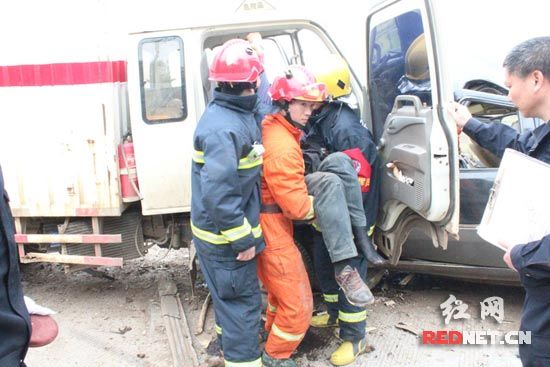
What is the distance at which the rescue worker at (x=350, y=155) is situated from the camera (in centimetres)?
330

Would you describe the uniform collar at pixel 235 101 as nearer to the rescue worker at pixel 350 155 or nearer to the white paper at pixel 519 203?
the rescue worker at pixel 350 155

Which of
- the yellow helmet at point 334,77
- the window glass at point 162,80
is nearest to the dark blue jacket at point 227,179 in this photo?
the yellow helmet at point 334,77

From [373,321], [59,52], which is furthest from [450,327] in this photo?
[59,52]

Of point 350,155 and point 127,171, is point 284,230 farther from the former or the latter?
point 127,171

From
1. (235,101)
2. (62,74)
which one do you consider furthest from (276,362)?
(62,74)

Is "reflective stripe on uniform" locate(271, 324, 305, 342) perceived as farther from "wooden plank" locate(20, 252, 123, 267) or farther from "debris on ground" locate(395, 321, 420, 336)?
"wooden plank" locate(20, 252, 123, 267)

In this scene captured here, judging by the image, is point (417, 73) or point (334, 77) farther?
point (334, 77)

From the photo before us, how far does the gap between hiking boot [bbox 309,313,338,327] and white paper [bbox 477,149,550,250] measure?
6.50 feet

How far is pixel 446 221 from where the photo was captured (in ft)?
9.75

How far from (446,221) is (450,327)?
125cm

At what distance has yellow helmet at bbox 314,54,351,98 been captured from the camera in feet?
11.5

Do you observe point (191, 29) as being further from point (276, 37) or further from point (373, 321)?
point (373, 321)

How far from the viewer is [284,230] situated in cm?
314

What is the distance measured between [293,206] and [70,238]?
6.62 ft
